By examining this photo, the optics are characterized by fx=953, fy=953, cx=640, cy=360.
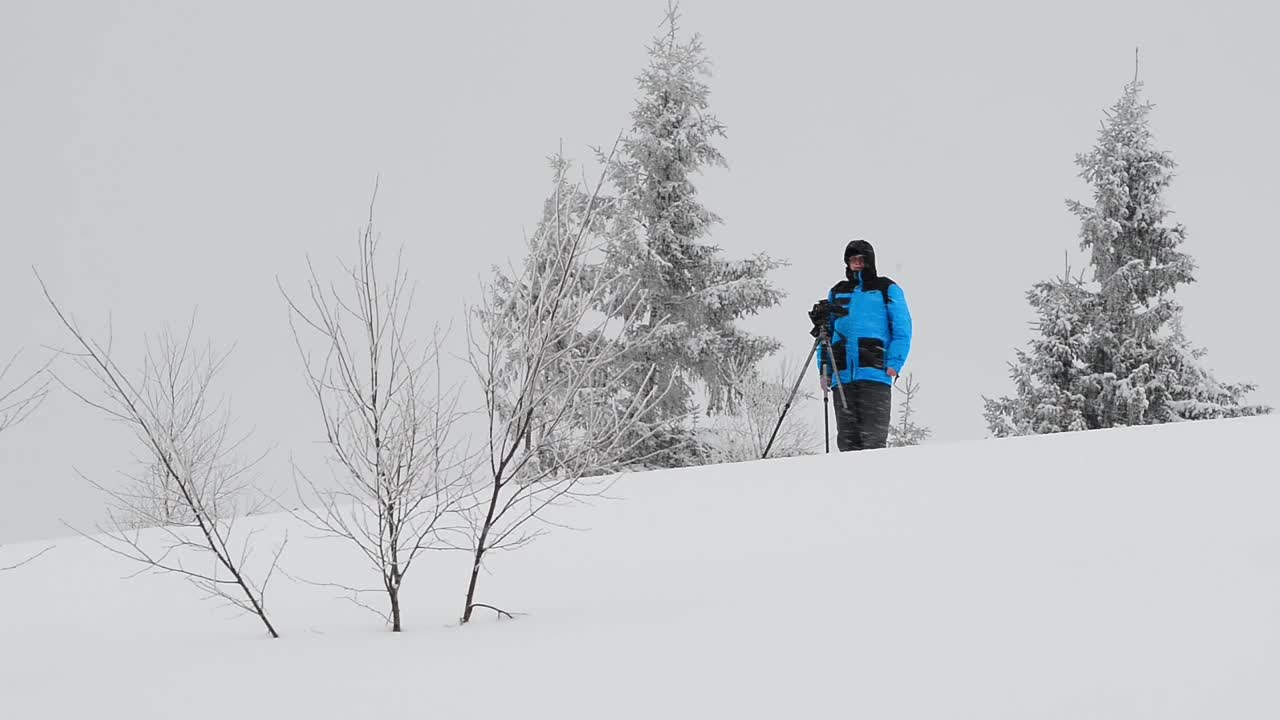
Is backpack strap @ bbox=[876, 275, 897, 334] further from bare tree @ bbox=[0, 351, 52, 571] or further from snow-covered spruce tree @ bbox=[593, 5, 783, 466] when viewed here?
snow-covered spruce tree @ bbox=[593, 5, 783, 466]

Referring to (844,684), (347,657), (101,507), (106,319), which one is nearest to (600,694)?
(844,684)

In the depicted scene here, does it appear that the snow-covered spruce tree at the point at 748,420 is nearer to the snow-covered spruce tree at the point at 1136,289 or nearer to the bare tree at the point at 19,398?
the snow-covered spruce tree at the point at 1136,289

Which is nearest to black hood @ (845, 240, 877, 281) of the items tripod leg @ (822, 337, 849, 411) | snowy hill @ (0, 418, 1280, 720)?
A: tripod leg @ (822, 337, 849, 411)

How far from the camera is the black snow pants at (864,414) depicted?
7.16 metres

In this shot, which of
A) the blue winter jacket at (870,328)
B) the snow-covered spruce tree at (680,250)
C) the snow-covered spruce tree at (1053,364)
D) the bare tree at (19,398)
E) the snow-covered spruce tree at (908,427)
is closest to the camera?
the bare tree at (19,398)

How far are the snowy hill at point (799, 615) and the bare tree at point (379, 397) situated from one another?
0.56 meters

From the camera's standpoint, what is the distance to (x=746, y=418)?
1594 cm

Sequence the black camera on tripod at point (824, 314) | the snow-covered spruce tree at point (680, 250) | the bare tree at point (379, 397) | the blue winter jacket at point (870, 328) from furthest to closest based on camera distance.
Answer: the snow-covered spruce tree at point (680, 250) → the black camera on tripod at point (824, 314) → the blue winter jacket at point (870, 328) → the bare tree at point (379, 397)

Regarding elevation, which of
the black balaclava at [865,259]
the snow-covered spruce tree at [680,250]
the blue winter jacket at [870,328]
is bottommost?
the blue winter jacket at [870,328]

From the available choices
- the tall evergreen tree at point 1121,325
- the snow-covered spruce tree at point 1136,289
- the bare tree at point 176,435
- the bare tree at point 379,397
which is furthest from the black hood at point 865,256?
the snow-covered spruce tree at point 1136,289

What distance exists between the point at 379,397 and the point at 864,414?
168 inches

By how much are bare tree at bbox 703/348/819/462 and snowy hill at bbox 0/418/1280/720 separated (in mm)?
9134

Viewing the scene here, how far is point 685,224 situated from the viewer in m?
15.8

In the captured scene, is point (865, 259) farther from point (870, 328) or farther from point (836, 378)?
point (836, 378)
